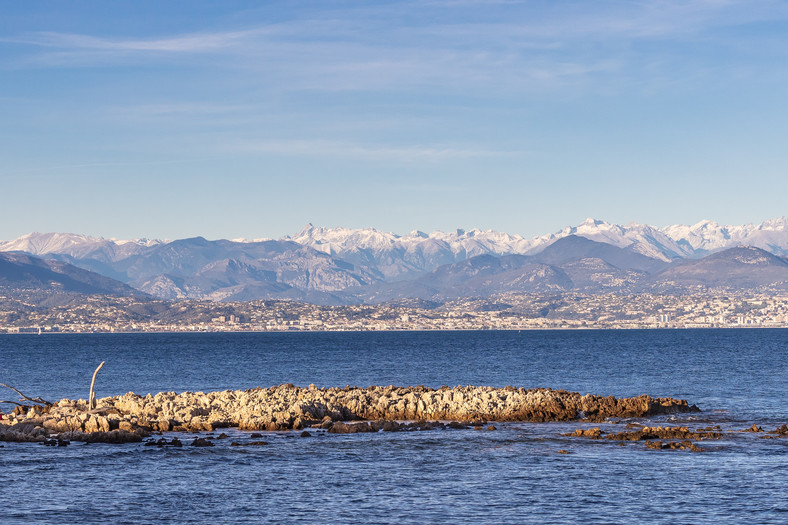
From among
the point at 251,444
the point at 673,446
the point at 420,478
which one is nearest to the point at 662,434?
the point at 673,446

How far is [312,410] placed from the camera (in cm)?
6084

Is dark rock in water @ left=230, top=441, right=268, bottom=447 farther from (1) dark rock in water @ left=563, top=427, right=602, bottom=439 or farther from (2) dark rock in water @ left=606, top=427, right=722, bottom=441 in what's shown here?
(2) dark rock in water @ left=606, top=427, right=722, bottom=441

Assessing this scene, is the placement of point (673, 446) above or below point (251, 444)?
above

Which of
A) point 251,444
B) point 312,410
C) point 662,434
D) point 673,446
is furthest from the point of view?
point 312,410

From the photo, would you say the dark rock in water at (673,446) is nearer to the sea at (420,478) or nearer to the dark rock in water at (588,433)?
the sea at (420,478)

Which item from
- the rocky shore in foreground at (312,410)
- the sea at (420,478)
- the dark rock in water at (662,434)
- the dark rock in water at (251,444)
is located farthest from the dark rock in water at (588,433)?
the dark rock in water at (251,444)

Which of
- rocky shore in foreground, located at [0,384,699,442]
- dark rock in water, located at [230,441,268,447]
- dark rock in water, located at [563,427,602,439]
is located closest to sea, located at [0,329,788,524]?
dark rock in water, located at [230,441,268,447]

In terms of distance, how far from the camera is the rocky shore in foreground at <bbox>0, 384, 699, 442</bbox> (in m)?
55.6

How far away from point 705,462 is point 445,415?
2200cm

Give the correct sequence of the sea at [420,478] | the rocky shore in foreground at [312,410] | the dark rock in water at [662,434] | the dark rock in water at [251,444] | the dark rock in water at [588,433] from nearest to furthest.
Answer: the sea at [420,478] → the dark rock in water at [251,444] → the dark rock in water at [662,434] → the dark rock in water at [588,433] → the rocky shore in foreground at [312,410]

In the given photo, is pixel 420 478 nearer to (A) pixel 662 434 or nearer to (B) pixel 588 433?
(B) pixel 588 433

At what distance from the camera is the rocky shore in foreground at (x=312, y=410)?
55.6 metres

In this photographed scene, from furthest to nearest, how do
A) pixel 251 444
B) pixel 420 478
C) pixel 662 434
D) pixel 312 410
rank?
pixel 312 410, pixel 662 434, pixel 251 444, pixel 420 478

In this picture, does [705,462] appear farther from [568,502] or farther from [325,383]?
[325,383]
